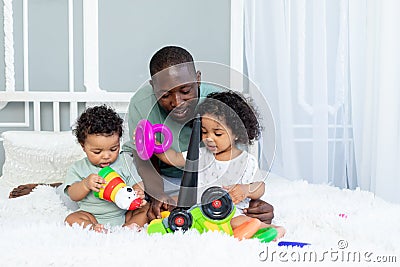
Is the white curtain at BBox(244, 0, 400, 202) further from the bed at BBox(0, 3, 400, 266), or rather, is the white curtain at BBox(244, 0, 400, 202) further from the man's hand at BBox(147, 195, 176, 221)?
the man's hand at BBox(147, 195, 176, 221)

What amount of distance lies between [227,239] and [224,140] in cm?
24

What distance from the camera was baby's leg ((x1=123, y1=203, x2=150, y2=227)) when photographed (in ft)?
4.77

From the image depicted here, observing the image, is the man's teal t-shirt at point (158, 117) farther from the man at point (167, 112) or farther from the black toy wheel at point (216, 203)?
the black toy wheel at point (216, 203)

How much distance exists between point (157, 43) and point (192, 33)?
172mm

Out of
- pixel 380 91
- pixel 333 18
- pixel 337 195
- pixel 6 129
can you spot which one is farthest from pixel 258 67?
pixel 6 129

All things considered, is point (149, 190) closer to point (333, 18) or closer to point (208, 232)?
point (208, 232)

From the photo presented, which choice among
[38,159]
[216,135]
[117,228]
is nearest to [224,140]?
[216,135]

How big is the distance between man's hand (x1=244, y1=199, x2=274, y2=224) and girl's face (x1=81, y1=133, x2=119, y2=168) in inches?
15.0

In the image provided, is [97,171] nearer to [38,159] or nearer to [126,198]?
[126,198]

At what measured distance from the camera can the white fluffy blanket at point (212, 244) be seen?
1.03 meters

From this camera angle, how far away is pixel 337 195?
175 centimetres

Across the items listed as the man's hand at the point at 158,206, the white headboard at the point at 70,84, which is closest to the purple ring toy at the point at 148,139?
the man's hand at the point at 158,206

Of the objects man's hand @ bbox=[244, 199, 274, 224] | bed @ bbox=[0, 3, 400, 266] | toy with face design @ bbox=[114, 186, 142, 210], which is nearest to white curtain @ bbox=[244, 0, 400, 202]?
bed @ bbox=[0, 3, 400, 266]

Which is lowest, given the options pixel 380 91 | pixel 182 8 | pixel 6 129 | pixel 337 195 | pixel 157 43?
pixel 337 195
